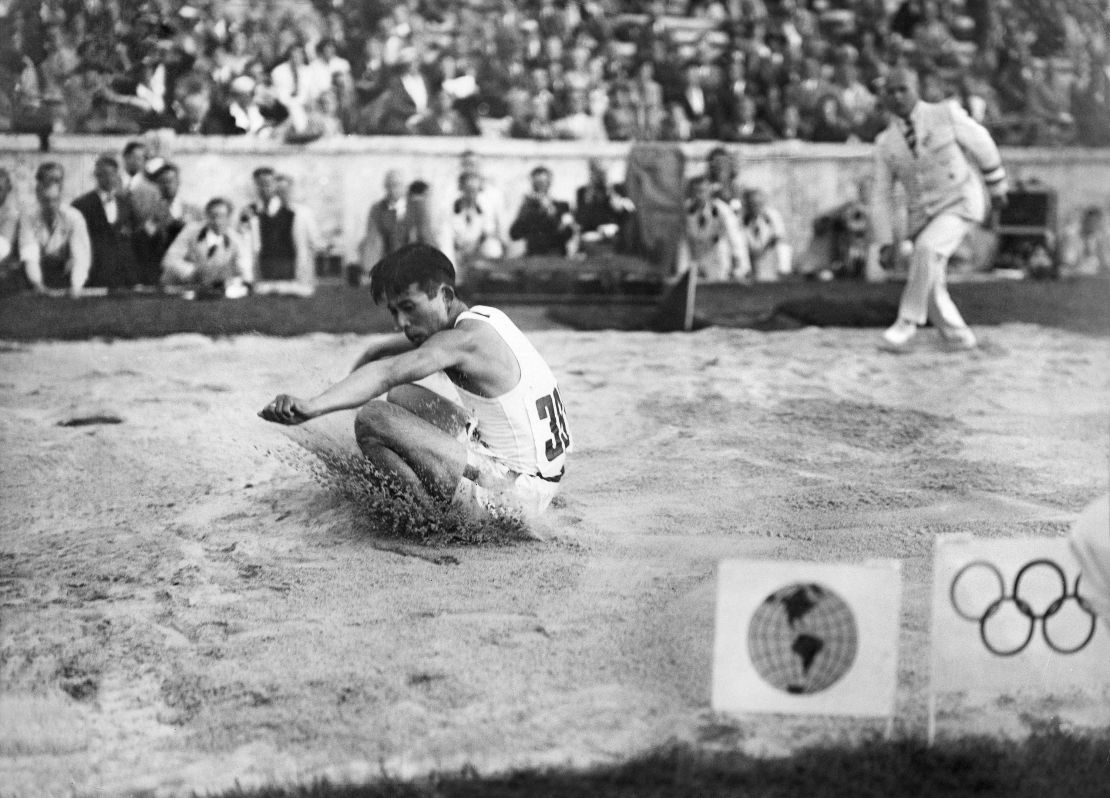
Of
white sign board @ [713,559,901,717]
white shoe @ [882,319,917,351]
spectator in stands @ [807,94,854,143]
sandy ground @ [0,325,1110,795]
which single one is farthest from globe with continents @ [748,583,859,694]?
spectator in stands @ [807,94,854,143]

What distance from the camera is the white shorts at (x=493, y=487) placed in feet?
10.9

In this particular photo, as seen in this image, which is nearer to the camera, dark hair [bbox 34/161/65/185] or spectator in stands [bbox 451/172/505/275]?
dark hair [bbox 34/161/65/185]

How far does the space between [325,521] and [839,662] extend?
1.41m

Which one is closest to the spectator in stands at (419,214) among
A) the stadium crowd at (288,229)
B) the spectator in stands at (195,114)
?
the stadium crowd at (288,229)

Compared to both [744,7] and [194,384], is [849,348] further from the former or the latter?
[194,384]

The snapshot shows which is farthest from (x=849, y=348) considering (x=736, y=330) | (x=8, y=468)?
(x=8, y=468)

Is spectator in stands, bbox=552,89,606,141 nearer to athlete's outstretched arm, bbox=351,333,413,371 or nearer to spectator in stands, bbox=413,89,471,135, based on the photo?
spectator in stands, bbox=413,89,471,135

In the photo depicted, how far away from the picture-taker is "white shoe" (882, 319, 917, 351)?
430cm

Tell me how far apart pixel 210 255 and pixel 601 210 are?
1.26 meters

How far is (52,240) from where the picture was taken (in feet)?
11.8

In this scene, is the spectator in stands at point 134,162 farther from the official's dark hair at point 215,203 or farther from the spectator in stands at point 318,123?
the spectator in stands at point 318,123

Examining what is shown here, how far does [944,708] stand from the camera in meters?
2.84

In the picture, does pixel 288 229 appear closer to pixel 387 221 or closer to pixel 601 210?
pixel 387 221

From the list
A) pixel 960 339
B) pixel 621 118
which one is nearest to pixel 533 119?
pixel 621 118
